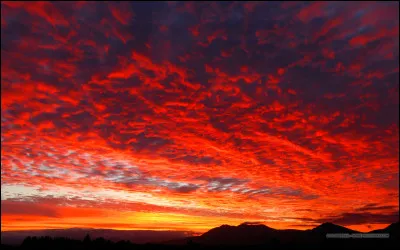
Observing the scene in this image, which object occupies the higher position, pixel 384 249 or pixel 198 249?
pixel 198 249

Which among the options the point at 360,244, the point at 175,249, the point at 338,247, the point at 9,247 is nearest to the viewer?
the point at 175,249

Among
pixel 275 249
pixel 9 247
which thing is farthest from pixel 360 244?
pixel 9 247

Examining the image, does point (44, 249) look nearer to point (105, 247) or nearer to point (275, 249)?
point (105, 247)

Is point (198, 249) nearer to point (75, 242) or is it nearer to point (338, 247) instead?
point (75, 242)

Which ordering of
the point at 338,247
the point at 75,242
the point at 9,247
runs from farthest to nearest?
the point at 338,247, the point at 75,242, the point at 9,247

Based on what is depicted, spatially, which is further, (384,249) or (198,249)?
(384,249)

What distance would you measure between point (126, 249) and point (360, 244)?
120 m

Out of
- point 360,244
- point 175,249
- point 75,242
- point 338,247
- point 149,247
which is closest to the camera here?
point 175,249

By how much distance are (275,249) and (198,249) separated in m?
30.8

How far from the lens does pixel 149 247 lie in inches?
3971

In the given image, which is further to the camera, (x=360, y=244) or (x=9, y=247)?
(x=360, y=244)

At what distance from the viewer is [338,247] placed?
464ft

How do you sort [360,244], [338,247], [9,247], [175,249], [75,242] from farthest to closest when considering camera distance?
[360,244]
[338,247]
[75,242]
[9,247]
[175,249]

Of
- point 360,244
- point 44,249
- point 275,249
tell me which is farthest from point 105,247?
point 360,244
